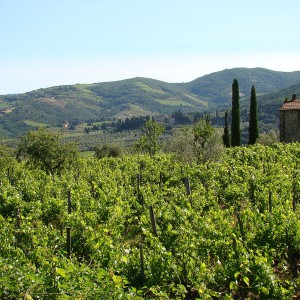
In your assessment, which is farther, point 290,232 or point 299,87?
point 299,87

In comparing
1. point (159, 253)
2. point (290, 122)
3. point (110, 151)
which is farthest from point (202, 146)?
point (110, 151)

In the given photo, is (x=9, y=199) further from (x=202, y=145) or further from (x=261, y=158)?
(x=202, y=145)

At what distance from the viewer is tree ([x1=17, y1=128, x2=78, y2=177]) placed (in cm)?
2173

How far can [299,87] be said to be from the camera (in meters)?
189

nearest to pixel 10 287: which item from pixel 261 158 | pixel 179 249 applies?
pixel 179 249

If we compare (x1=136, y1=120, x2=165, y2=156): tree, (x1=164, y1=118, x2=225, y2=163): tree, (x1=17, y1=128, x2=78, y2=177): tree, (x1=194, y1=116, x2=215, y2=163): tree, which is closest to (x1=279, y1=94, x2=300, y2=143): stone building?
(x1=194, y1=116, x2=215, y2=163): tree

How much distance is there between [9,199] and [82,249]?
4866 millimetres

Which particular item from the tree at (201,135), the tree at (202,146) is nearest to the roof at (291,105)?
the tree at (201,135)

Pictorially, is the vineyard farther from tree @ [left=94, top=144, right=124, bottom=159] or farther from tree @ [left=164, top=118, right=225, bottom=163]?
tree @ [left=94, top=144, right=124, bottom=159]

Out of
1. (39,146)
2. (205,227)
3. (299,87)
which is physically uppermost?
(299,87)

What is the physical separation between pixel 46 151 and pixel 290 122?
24.5 meters

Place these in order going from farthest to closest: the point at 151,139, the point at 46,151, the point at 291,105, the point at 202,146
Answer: the point at 151,139
the point at 291,105
the point at 202,146
the point at 46,151

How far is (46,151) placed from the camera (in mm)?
21734

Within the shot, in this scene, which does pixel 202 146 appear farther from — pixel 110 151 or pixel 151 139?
pixel 110 151
